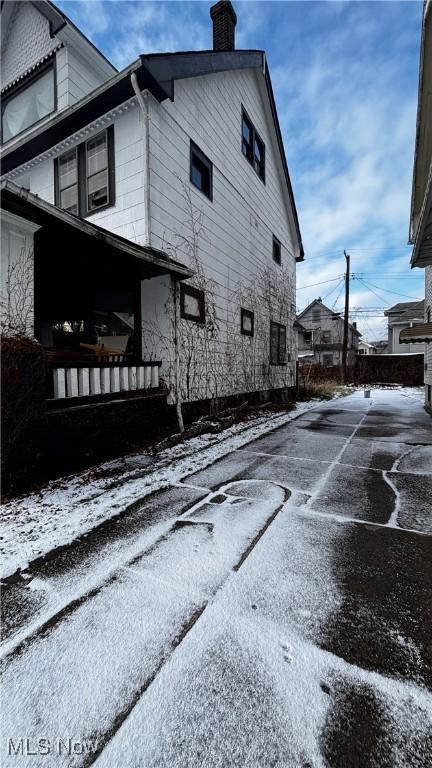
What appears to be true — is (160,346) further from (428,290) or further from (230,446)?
(428,290)

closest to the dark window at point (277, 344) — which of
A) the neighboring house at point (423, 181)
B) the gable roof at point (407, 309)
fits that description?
the neighboring house at point (423, 181)

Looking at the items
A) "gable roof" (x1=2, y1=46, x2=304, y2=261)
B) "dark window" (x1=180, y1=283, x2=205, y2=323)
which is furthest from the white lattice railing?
"gable roof" (x1=2, y1=46, x2=304, y2=261)

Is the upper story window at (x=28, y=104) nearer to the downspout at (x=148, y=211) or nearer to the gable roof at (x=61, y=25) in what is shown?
the gable roof at (x=61, y=25)

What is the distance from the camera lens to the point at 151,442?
16.8 ft

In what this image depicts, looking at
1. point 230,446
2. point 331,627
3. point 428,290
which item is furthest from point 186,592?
point 428,290

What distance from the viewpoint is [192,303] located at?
255 inches

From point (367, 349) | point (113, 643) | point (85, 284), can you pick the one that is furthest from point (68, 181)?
point (367, 349)

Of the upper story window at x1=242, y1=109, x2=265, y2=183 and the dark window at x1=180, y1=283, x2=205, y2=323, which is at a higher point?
the upper story window at x1=242, y1=109, x2=265, y2=183

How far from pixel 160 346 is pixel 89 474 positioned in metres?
2.72

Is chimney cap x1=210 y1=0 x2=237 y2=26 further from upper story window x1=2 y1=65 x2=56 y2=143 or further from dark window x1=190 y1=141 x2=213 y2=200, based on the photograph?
dark window x1=190 y1=141 x2=213 y2=200

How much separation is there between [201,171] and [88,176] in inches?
101

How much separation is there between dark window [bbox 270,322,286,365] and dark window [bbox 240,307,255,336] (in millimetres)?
1652

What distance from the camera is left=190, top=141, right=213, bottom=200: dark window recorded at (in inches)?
265

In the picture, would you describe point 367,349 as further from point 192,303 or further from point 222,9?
point 192,303
